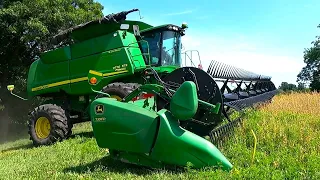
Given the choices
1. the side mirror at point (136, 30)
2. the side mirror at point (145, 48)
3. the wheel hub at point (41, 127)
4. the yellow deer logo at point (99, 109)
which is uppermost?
the side mirror at point (136, 30)

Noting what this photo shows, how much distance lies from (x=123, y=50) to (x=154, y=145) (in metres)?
4.17

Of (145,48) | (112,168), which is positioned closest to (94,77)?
(145,48)

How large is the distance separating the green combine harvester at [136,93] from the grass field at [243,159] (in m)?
0.25

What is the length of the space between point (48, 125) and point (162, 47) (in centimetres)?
345

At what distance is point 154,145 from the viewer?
4562mm

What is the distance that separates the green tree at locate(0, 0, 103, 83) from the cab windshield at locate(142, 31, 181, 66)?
826cm

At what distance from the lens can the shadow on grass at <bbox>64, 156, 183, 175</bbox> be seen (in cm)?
473

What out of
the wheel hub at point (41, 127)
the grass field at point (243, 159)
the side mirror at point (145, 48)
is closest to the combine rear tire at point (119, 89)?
the side mirror at point (145, 48)

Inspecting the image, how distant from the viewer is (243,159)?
5020 millimetres

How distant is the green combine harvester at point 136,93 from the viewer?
4.45 meters

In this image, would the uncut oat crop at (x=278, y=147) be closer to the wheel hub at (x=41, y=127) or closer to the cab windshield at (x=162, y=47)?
the cab windshield at (x=162, y=47)

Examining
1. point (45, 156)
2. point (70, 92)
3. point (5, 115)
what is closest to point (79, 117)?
point (70, 92)

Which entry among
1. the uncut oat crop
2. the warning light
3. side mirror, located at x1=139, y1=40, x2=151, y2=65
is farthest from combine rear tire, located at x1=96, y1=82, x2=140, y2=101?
the uncut oat crop

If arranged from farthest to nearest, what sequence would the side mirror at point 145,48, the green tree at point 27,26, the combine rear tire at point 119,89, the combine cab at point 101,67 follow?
1. the green tree at point 27,26
2. the side mirror at point 145,48
3. the combine cab at point 101,67
4. the combine rear tire at point 119,89
